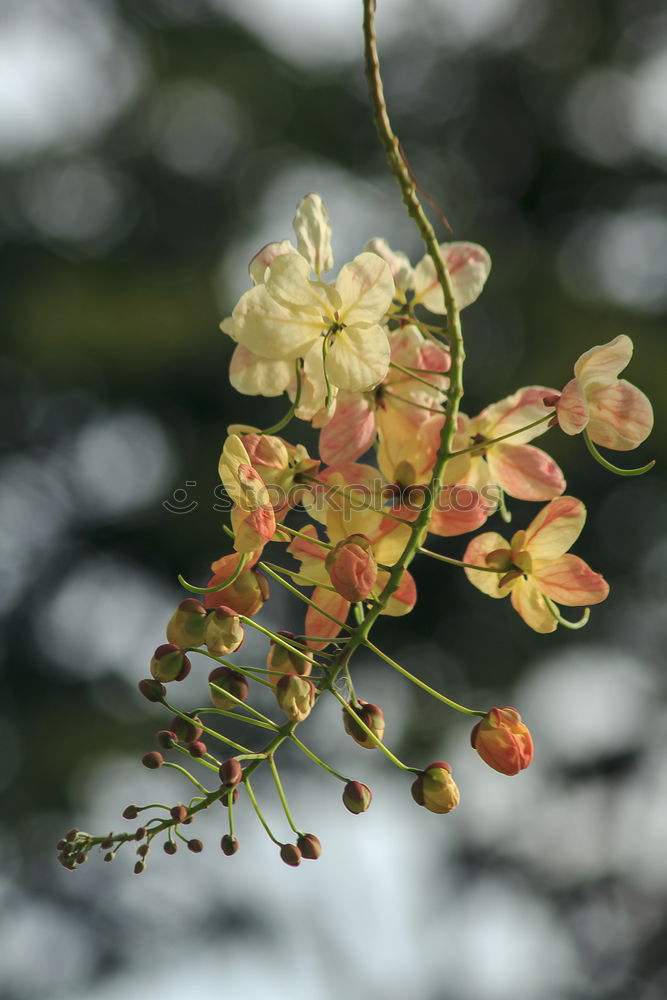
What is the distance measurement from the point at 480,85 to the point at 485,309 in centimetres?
93

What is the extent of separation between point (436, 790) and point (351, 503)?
0.41 ft

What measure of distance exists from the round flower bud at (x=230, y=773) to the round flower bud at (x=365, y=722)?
0.15ft

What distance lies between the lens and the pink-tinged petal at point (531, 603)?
1.56 ft

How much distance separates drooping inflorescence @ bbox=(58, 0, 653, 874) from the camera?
0.41 m

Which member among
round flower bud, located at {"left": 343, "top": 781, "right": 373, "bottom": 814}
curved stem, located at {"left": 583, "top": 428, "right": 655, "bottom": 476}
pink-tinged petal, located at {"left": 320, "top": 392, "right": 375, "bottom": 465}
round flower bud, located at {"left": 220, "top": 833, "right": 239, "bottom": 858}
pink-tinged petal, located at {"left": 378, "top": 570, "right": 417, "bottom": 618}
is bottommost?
round flower bud, located at {"left": 220, "top": 833, "right": 239, "bottom": 858}

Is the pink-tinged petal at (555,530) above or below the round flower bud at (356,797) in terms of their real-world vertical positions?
above

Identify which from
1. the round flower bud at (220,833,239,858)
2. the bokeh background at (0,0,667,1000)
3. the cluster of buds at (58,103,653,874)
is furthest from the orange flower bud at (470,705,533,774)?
the bokeh background at (0,0,667,1000)

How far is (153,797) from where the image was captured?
8.29 feet

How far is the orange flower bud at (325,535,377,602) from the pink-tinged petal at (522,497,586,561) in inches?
3.3

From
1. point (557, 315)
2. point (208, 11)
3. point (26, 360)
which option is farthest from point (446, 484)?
point (208, 11)

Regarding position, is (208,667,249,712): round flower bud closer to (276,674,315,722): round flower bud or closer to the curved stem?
(276,674,315,722): round flower bud

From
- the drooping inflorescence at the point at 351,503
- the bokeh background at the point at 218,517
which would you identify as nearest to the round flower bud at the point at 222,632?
the drooping inflorescence at the point at 351,503

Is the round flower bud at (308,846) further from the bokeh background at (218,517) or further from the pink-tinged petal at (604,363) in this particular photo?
the bokeh background at (218,517)

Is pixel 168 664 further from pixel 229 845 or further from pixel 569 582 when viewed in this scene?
pixel 569 582
